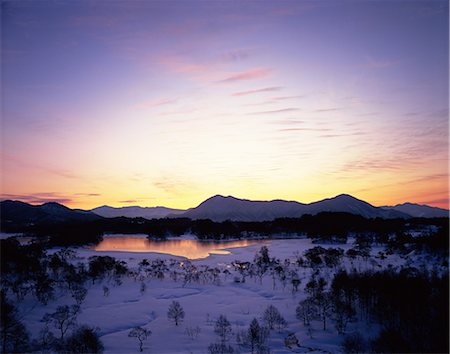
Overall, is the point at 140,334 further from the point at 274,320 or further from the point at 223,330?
the point at 274,320

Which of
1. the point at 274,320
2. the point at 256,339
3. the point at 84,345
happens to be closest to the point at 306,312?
the point at 274,320

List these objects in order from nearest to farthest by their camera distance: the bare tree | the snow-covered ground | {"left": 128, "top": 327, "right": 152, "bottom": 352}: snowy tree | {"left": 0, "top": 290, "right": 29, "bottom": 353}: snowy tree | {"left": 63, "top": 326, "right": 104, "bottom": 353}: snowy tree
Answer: {"left": 63, "top": 326, "right": 104, "bottom": 353}: snowy tree, {"left": 0, "top": 290, "right": 29, "bottom": 353}: snowy tree, {"left": 128, "top": 327, "right": 152, "bottom": 352}: snowy tree, the snow-covered ground, the bare tree

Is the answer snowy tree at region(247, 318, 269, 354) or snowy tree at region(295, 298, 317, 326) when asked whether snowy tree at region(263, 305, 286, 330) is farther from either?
snowy tree at region(247, 318, 269, 354)

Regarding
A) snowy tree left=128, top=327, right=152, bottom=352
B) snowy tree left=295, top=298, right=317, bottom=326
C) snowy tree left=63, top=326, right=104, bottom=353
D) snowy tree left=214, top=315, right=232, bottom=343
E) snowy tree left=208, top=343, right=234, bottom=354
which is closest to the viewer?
snowy tree left=63, top=326, right=104, bottom=353

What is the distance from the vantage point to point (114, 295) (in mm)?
29312

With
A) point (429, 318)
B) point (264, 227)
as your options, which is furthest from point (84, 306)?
point (264, 227)

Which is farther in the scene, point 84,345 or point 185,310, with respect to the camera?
point 185,310

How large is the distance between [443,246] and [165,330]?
35.7 meters

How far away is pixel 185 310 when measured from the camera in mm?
24781

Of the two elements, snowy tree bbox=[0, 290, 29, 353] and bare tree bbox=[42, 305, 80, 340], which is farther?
bare tree bbox=[42, 305, 80, 340]

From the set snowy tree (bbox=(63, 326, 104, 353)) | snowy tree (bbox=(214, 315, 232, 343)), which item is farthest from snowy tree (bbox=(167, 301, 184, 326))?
snowy tree (bbox=(63, 326, 104, 353))

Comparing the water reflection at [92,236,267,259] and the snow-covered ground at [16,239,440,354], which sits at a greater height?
the water reflection at [92,236,267,259]

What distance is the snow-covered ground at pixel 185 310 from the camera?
18500 mm

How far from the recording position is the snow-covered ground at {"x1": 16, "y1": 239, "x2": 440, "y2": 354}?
60.7 feet
